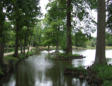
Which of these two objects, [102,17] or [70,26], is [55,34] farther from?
[102,17]

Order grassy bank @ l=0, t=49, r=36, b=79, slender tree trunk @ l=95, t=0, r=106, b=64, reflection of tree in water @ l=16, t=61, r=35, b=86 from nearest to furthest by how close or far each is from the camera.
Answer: reflection of tree in water @ l=16, t=61, r=35, b=86 → slender tree trunk @ l=95, t=0, r=106, b=64 → grassy bank @ l=0, t=49, r=36, b=79

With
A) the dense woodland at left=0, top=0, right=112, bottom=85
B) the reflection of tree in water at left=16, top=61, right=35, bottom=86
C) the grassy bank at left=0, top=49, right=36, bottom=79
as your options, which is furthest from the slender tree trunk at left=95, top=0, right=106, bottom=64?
the grassy bank at left=0, top=49, right=36, bottom=79

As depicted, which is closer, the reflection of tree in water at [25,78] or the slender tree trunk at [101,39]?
the reflection of tree in water at [25,78]

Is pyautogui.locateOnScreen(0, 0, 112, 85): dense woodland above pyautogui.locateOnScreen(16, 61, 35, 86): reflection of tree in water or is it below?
above

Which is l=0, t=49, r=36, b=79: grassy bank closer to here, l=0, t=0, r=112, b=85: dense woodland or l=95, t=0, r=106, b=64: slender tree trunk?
l=0, t=0, r=112, b=85: dense woodland

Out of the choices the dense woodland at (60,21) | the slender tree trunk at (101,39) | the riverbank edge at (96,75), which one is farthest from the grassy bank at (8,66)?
the slender tree trunk at (101,39)

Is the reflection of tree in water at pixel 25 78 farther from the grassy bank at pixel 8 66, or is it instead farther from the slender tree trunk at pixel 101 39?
the slender tree trunk at pixel 101 39

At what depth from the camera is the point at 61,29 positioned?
35625mm

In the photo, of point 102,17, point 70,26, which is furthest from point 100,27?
point 70,26

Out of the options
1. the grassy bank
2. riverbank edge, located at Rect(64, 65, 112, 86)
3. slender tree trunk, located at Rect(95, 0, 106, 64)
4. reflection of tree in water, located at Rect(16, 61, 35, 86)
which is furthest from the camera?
the grassy bank

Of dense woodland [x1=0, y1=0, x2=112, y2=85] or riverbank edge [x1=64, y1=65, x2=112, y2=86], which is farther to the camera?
dense woodland [x1=0, y1=0, x2=112, y2=85]

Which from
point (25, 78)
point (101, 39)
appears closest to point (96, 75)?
point (101, 39)

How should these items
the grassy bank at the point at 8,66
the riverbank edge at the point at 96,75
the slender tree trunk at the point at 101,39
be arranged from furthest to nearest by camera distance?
the grassy bank at the point at 8,66
the slender tree trunk at the point at 101,39
the riverbank edge at the point at 96,75

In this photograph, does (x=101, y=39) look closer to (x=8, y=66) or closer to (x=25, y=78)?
(x=25, y=78)
